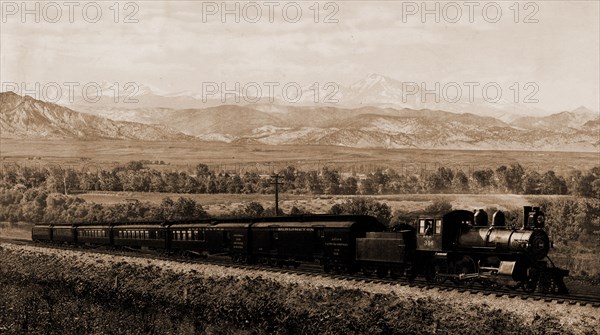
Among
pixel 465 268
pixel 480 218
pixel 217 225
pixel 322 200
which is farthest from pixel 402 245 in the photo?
pixel 322 200

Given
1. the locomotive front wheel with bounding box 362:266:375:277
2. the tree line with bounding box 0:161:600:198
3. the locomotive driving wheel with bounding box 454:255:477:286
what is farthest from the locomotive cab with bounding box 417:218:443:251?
the tree line with bounding box 0:161:600:198

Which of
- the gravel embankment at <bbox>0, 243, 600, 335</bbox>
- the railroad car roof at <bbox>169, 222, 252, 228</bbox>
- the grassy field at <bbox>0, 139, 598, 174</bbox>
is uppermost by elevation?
the grassy field at <bbox>0, 139, 598, 174</bbox>

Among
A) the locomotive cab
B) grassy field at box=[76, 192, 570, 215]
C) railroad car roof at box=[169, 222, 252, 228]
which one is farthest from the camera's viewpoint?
grassy field at box=[76, 192, 570, 215]

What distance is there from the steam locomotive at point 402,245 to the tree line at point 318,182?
8643 cm

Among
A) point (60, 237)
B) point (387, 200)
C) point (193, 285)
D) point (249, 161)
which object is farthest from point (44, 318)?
point (249, 161)

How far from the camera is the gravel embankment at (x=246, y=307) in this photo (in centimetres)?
2378

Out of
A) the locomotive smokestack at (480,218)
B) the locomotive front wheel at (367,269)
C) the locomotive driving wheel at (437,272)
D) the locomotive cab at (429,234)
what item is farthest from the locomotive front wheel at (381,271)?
the locomotive smokestack at (480,218)

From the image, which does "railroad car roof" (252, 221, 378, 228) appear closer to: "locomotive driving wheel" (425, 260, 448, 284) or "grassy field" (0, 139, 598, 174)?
"locomotive driving wheel" (425, 260, 448, 284)

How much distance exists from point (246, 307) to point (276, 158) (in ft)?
516

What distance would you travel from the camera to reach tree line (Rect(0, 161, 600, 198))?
123500 mm

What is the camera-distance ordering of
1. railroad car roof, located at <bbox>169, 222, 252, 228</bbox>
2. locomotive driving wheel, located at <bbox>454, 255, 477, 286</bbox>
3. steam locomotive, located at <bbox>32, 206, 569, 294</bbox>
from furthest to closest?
railroad car roof, located at <bbox>169, 222, 252, 228</bbox>
locomotive driving wheel, located at <bbox>454, 255, 477, 286</bbox>
steam locomotive, located at <bbox>32, 206, 569, 294</bbox>

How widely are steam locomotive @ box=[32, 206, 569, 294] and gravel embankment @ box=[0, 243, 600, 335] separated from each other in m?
1.97

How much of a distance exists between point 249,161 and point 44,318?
150 metres

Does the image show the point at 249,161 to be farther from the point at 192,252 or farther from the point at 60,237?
the point at 192,252
